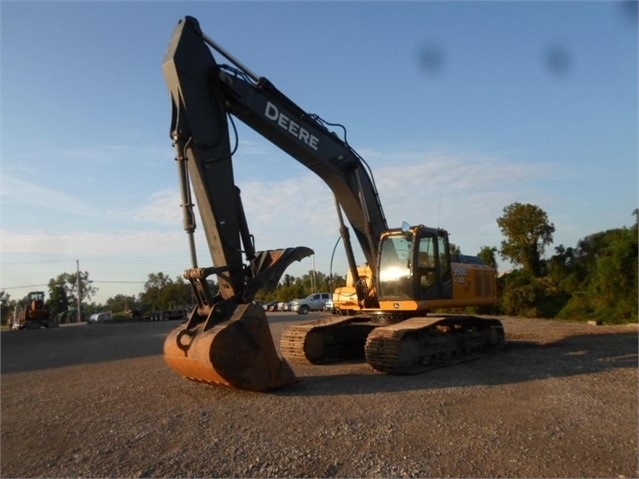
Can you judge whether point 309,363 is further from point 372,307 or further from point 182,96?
point 182,96

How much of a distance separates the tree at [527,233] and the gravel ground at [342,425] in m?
21.6

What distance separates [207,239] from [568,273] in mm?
23425

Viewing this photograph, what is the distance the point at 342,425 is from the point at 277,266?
2948 millimetres

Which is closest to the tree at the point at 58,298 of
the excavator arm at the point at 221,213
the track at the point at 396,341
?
the track at the point at 396,341

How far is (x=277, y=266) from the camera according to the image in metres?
8.43

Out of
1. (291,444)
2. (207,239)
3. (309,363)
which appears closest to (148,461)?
(291,444)

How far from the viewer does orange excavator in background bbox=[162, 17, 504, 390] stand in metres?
7.67

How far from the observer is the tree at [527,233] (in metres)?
30.9

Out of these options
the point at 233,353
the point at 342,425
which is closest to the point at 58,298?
the point at 233,353

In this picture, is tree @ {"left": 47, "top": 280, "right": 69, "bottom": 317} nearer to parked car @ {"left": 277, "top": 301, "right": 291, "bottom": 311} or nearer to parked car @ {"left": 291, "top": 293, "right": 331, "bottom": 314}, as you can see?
parked car @ {"left": 277, "top": 301, "right": 291, "bottom": 311}

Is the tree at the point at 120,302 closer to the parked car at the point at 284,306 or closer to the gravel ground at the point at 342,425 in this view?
the parked car at the point at 284,306

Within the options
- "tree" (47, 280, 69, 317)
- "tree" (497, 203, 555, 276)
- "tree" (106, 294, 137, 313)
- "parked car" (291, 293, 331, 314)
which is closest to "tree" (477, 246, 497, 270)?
"tree" (497, 203, 555, 276)

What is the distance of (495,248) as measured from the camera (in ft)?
105

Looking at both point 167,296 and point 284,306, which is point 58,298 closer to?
point 167,296
